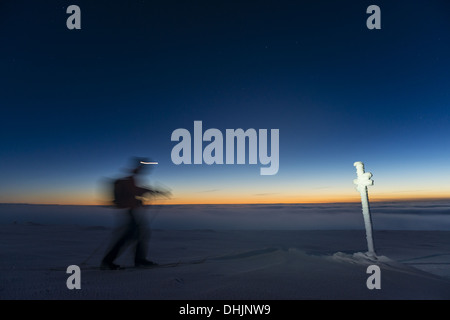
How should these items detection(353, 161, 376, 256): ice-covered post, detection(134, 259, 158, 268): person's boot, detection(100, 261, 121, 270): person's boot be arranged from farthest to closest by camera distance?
1. detection(353, 161, 376, 256): ice-covered post
2. detection(134, 259, 158, 268): person's boot
3. detection(100, 261, 121, 270): person's boot

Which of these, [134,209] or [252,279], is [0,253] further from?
[252,279]

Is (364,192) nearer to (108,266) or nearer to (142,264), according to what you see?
(142,264)

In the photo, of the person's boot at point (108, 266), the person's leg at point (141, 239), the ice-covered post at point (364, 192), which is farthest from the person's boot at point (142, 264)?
the ice-covered post at point (364, 192)

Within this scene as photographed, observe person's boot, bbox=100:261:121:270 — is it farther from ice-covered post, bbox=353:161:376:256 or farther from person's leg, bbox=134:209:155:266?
ice-covered post, bbox=353:161:376:256

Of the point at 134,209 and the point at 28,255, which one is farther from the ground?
the point at 134,209

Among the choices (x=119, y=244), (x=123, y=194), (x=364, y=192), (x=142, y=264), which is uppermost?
(x=123, y=194)

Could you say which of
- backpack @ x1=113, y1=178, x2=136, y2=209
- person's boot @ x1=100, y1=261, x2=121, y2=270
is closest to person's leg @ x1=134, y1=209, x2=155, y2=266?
backpack @ x1=113, y1=178, x2=136, y2=209

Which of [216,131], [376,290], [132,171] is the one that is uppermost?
[216,131]

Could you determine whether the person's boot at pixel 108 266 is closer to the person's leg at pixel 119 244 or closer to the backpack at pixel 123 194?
the person's leg at pixel 119 244

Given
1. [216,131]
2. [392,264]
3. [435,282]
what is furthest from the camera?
[216,131]

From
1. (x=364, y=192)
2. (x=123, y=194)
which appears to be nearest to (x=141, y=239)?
(x=123, y=194)

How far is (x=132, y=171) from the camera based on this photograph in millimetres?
4570
